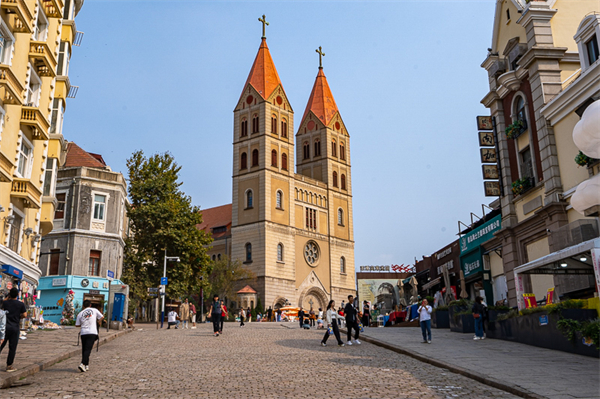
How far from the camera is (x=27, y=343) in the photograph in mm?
16469

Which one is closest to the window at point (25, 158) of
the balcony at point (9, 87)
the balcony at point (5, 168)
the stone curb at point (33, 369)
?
the balcony at point (5, 168)

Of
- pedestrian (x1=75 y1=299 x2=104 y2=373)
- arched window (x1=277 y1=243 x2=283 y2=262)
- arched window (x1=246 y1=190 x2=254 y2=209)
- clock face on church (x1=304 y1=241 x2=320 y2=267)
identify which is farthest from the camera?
clock face on church (x1=304 y1=241 x2=320 y2=267)

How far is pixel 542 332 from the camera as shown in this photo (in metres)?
15.7

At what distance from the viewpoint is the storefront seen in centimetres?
2867

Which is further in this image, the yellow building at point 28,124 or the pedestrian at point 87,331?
the yellow building at point 28,124

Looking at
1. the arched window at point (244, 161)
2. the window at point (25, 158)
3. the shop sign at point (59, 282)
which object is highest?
the arched window at point (244, 161)

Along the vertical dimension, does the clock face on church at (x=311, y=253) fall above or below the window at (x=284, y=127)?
below

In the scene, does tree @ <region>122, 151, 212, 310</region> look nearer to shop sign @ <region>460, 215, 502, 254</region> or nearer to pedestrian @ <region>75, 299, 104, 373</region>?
shop sign @ <region>460, 215, 502, 254</region>

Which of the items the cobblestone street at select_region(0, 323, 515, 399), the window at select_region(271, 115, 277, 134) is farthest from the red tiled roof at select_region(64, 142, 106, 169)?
the window at select_region(271, 115, 277, 134)

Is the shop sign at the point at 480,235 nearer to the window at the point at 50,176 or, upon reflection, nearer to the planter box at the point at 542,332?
the planter box at the point at 542,332

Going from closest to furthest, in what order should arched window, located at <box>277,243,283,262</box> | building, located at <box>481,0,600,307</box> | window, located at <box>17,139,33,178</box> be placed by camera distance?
building, located at <box>481,0,600,307</box> → window, located at <box>17,139,33,178</box> → arched window, located at <box>277,243,283,262</box>

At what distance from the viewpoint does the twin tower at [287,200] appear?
66625 millimetres

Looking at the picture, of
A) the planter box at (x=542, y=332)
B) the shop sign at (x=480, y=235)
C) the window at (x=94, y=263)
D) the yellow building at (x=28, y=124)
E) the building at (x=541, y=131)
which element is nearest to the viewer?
the planter box at (x=542, y=332)

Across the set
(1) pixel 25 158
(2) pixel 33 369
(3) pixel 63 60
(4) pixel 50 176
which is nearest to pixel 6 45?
(1) pixel 25 158
